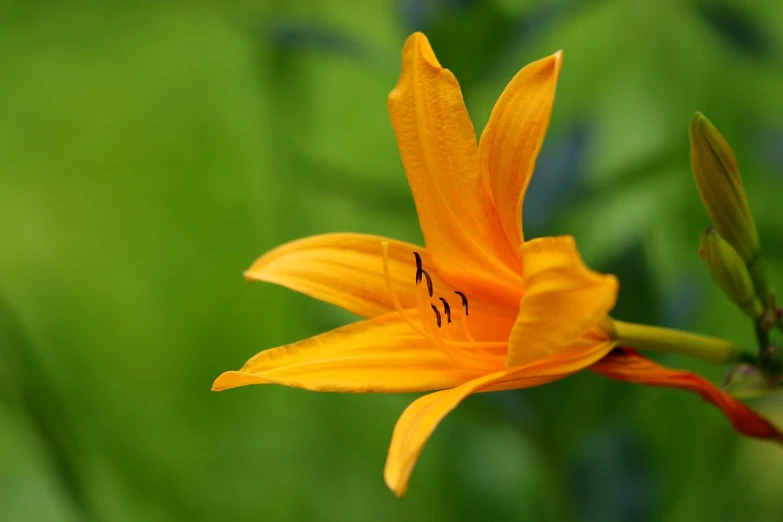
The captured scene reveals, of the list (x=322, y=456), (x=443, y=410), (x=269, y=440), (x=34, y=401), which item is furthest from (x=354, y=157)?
(x=443, y=410)

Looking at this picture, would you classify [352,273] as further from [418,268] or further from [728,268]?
[728,268]

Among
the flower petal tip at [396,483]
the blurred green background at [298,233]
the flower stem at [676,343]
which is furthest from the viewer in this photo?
the blurred green background at [298,233]

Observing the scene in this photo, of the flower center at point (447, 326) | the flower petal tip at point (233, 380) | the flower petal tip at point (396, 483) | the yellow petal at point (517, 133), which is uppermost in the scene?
the yellow petal at point (517, 133)

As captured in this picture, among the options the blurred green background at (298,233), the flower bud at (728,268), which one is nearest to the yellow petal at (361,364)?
the flower bud at (728,268)

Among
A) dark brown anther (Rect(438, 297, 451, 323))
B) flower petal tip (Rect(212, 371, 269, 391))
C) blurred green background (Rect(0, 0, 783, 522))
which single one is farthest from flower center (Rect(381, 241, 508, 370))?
blurred green background (Rect(0, 0, 783, 522))

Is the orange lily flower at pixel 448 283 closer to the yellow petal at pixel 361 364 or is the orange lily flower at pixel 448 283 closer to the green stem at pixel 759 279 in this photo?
the yellow petal at pixel 361 364

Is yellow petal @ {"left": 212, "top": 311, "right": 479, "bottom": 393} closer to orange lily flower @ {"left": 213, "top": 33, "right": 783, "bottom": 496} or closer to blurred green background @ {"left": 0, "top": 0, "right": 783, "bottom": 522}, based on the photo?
orange lily flower @ {"left": 213, "top": 33, "right": 783, "bottom": 496}

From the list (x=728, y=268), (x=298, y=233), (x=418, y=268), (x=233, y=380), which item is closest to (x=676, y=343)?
(x=728, y=268)
